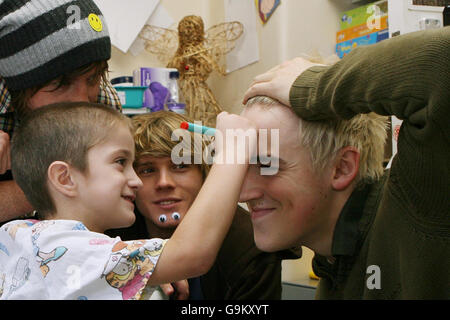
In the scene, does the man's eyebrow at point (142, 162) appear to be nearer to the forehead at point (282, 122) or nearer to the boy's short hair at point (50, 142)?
the boy's short hair at point (50, 142)

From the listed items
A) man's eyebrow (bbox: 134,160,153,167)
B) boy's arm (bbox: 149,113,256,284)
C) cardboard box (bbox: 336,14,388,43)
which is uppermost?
cardboard box (bbox: 336,14,388,43)

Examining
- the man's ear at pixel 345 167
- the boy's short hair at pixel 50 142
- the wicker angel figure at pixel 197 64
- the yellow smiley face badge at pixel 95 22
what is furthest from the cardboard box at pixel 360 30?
the boy's short hair at pixel 50 142

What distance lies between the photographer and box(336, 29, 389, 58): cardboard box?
5.62ft

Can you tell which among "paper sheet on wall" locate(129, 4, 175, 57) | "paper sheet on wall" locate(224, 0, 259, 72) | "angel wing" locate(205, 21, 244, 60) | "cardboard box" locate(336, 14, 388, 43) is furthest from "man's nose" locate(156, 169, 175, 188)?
"paper sheet on wall" locate(129, 4, 175, 57)

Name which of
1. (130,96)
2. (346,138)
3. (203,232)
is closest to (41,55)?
(203,232)

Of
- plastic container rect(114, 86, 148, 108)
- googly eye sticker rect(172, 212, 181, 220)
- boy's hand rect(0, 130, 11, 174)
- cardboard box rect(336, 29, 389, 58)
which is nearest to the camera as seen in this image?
boy's hand rect(0, 130, 11, 174)

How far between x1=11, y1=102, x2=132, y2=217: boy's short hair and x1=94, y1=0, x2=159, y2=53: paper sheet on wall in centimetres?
148

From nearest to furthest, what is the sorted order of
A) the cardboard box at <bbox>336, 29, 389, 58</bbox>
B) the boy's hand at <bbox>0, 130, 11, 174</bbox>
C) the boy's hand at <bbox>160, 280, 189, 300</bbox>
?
the boy's hand at <bbox>0, 130, 11, 174</bbox> → the boy's hand at <bbox>160, 280, 189, 300</bbox> → the cardboard box at <bbox>336, 29, 389, 58</bbox>

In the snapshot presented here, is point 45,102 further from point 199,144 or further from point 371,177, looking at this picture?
point 371,177

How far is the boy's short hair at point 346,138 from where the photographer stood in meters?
0.91

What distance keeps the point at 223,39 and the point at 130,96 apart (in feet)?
2.04

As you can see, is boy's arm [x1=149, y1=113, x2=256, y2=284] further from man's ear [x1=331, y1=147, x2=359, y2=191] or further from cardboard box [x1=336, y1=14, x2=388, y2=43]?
cardboard box [x1=336, y1=14, x2=388, y2=43]

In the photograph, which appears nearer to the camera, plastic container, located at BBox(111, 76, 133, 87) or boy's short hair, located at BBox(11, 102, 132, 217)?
boy's short hair, located at BBox(11, 102, 132, 217)

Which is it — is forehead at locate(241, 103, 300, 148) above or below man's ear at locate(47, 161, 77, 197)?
above
